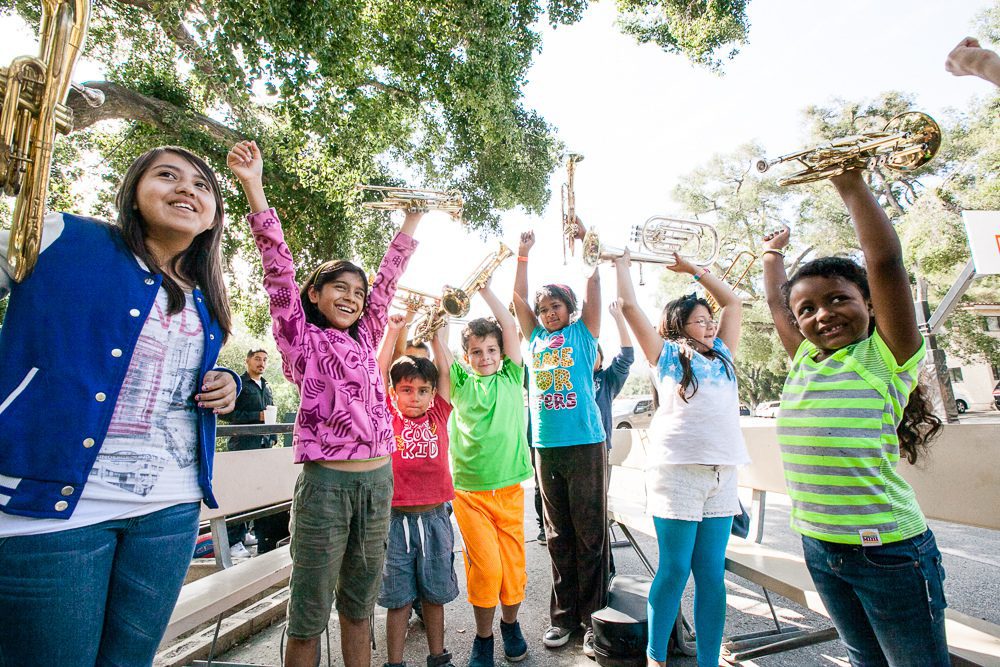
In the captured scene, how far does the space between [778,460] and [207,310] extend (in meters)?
3.56

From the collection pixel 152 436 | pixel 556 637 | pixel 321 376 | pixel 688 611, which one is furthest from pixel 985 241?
pixel 152 436

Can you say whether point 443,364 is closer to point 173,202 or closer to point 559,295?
point 559,295

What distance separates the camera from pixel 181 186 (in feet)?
4.85

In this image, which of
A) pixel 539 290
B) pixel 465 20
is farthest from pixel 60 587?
pixel 465 20

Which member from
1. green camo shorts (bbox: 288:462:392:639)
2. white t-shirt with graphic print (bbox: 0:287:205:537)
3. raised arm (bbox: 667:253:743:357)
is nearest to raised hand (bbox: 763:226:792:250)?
raised arm (bbox: 667:253:743:357)

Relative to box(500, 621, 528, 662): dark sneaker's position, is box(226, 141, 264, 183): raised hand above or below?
above

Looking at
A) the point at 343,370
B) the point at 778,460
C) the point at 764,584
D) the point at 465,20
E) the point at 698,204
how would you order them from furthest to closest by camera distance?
the point at 698,204 < the point at 465,20 < the point at 778,460 < the point at 764,584 < the point at 343,370

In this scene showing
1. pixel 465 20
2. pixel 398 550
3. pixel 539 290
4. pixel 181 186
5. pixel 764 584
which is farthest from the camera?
pixel 465 20

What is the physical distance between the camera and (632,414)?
1798 centimetres

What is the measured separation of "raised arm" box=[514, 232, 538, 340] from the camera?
10.9 ft

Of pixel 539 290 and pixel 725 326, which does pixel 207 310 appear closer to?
pixel 539 290

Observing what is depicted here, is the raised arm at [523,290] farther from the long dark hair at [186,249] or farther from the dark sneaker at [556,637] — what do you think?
the long dark hair at [186,249]

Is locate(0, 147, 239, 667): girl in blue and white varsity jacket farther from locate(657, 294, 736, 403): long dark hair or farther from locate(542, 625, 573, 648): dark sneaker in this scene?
locate(542, 625, 573, 648): dark sneaker

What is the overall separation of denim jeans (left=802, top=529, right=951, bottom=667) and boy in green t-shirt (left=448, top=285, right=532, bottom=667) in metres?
1.61
